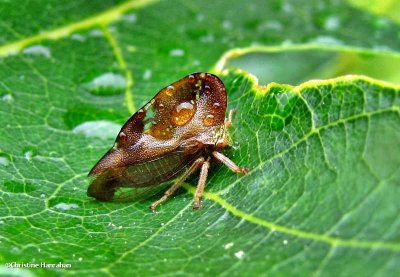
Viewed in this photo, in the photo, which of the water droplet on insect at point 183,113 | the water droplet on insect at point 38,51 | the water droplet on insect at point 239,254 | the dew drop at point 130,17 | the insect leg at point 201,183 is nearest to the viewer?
the water droplet on insect at point 239,254

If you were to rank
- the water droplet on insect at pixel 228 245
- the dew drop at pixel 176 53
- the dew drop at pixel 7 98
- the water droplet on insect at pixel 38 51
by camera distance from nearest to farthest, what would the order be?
the water droplet on insect at pixel 228 245
the dew drop at pixel 7 98
the water droplet on insect at pixel 38 51
the dew drop at pixel 176 53

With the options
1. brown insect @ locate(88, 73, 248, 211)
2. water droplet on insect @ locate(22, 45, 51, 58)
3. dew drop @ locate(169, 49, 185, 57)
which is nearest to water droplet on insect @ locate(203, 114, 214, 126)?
brown insect @ locate(88, 73, 248, 211)

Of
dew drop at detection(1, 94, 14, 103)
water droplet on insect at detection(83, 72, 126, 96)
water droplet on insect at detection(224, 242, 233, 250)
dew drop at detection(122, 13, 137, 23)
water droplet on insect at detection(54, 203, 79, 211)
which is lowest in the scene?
water droplet on insect at detection(224, 242, 233, 250)

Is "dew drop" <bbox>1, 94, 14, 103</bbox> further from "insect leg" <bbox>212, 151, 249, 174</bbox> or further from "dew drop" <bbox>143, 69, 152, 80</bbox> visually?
"insect leg" <bbox>212, 151, 249, 174</bbox>

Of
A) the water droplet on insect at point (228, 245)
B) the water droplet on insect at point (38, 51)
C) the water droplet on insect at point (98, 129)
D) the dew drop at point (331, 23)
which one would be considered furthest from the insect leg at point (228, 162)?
the dew drop at point (331, 23)

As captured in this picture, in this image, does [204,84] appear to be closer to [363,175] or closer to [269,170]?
[269,170]

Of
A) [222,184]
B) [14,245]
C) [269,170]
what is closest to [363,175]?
[269,170]

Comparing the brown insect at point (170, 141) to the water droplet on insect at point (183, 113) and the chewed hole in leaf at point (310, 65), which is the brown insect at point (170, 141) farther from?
the chewed hole in leaf at point (310, 65)

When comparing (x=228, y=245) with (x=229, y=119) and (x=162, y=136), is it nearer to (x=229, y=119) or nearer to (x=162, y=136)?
(x=162, y=136)
